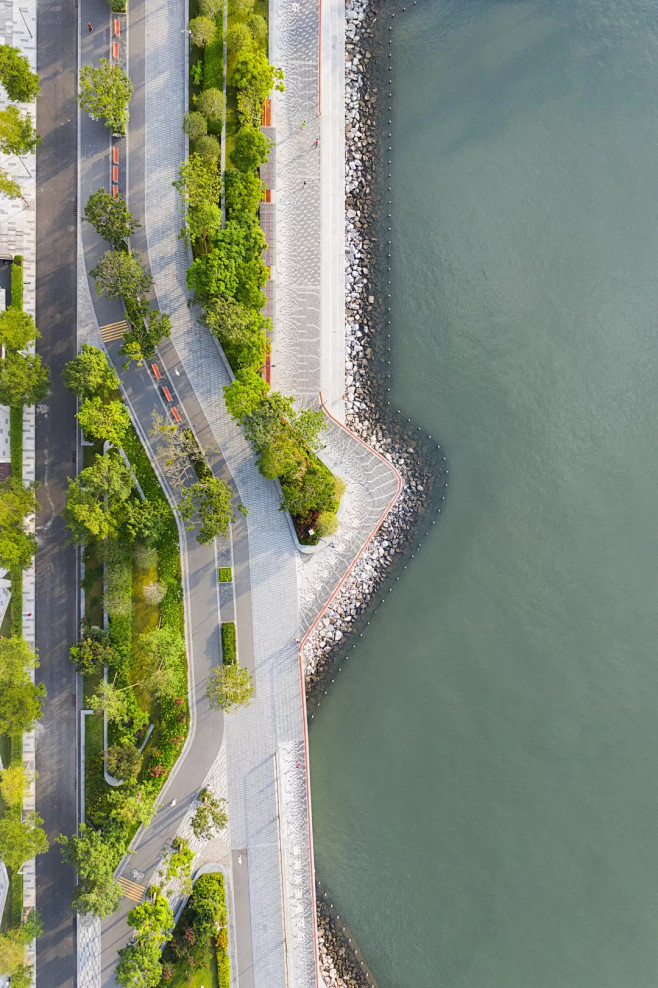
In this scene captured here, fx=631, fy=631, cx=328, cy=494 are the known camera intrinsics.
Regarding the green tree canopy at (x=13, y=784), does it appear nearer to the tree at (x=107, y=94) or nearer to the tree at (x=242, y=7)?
the tree at (x=107, y=94)

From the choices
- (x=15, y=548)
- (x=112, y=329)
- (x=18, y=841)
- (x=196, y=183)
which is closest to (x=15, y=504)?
(x=15, y=548)

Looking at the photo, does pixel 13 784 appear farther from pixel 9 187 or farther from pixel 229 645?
pixel 9 187

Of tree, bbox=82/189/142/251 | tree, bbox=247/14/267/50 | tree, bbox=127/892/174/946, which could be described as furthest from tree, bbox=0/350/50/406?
tree, bbox=127/892/174/946

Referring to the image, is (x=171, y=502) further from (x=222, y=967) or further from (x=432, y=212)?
(x=222, y=967)

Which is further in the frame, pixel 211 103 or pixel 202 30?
pixel 211 103

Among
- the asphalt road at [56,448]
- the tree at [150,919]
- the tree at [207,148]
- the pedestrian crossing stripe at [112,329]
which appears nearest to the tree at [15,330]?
the asphalt road at [56,448]
